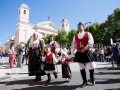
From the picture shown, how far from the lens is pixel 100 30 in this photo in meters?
38.8

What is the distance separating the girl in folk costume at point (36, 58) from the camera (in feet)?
16.4

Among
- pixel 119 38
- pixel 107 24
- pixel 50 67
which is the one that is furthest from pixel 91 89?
pixel 119 38

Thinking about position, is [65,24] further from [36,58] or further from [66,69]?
[66,69]

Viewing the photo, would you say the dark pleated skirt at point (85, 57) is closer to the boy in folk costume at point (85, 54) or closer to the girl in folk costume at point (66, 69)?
the boy in folk costume at point (85, 54)

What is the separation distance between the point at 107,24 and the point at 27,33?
4070 cm

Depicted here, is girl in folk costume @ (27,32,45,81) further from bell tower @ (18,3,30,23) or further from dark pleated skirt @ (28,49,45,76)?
bell tower @ (18,3,30,23)

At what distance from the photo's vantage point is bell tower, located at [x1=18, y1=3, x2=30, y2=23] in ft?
203

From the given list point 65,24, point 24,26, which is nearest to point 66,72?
point 24,26

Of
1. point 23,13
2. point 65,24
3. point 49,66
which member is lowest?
point 49,66

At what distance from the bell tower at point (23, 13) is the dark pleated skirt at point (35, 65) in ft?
198

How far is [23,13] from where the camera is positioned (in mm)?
62625

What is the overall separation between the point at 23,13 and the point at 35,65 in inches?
2450

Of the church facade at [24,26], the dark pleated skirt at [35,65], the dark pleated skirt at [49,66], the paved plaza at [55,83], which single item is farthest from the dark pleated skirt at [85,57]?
the church facade at [24,26]

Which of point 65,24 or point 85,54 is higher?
point 65,24
